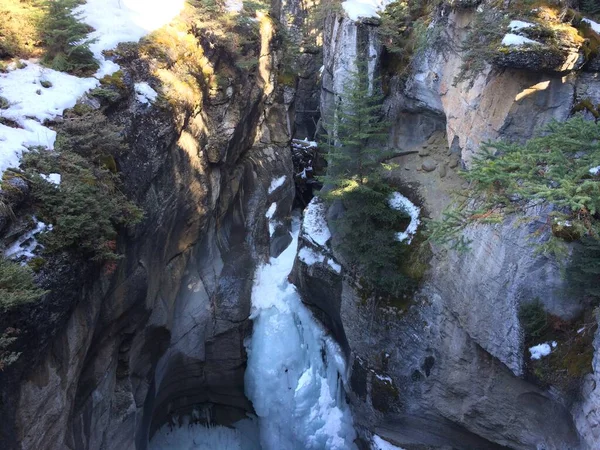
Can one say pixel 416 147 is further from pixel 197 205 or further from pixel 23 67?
pixel 23 67

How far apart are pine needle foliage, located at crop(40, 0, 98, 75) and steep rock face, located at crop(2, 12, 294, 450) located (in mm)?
938

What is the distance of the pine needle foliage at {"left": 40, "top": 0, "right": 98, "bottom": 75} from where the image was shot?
9.59 metres

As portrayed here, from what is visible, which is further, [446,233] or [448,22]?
[448,22]

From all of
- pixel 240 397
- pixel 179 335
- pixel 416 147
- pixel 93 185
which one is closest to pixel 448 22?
pixel 416 147

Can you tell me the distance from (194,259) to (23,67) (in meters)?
7.30

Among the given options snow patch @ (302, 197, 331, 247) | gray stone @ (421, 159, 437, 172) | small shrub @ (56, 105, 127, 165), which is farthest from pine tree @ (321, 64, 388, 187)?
small shrub @ (56, 105, 127, 165)

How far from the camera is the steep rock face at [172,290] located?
7312 mm

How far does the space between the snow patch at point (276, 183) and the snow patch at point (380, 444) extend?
1009 cm

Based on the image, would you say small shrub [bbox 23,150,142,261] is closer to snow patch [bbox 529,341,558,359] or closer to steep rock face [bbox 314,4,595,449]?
steep rock face [bbox 314,4,595,449]

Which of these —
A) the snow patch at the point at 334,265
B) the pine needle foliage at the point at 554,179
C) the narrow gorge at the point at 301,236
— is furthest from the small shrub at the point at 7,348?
the snow patch at the point at 334,265

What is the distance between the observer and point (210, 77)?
46.4ft

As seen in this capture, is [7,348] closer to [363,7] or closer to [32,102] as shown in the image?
[32,102]

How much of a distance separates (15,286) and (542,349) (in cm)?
915

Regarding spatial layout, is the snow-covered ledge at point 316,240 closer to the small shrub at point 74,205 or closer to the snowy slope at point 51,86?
the snowy slope at point 51,86
